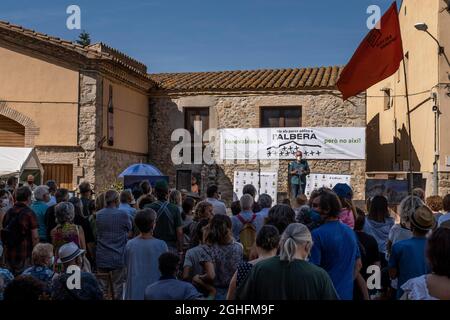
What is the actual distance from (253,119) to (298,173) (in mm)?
3292

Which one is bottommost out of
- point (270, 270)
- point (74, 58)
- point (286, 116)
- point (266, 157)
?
point (270, 270)

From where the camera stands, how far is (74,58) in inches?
672

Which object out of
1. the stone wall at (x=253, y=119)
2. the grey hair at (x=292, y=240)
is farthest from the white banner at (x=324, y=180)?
the grey hair at (x=292, y=240)

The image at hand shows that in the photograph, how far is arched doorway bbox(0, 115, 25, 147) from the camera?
17328 mm

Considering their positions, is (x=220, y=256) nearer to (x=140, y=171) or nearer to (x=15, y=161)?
(x=140, y=171)

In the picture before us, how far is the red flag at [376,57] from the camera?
929cm

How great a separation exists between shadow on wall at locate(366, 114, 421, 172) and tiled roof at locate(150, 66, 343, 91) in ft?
9.93

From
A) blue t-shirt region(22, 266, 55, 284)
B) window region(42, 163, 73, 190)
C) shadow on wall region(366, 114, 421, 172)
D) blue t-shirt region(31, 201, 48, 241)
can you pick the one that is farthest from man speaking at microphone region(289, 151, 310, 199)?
blue t-shirt region(22, 266, 55, 284)

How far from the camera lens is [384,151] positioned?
21.5 metres

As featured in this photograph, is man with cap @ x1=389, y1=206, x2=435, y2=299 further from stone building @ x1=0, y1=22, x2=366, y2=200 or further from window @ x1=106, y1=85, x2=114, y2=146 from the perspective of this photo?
window @ x1=106, y1=85, x2=114, y2=146

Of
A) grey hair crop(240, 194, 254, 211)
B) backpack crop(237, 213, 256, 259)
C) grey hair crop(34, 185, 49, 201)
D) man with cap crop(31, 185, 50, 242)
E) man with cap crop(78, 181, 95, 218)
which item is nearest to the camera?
backpack crop(237, 213, 256, 259)

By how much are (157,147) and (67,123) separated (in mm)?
4582

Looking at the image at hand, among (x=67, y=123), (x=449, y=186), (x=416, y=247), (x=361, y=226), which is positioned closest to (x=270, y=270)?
(x=416, y=247)

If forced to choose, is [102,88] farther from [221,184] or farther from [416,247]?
[416,247]
